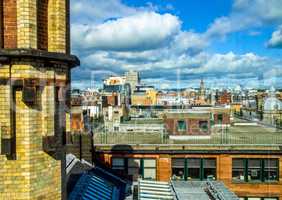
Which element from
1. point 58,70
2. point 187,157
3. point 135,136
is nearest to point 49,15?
point 58,70

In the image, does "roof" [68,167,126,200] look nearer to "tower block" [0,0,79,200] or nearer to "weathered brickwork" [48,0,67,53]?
"tower block" [0,0,79,200]

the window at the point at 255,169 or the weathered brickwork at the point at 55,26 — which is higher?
the weathered brickwork at the point at 55,26

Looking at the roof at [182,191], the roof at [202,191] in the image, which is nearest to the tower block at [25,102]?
the roof at [182,191]

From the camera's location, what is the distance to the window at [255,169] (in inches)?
1101

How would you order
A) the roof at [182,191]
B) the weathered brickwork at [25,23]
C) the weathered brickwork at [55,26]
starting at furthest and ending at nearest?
the roof at [182,191] → the weathered brickwork at [55,26] → the weathered brickwork at [25,23]

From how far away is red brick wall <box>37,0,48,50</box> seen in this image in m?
10.9

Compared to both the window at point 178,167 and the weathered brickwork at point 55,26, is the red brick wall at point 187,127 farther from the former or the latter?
the weathered brickwork at point 55,26

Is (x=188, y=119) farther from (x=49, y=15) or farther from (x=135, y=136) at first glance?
(x=49, y=15)

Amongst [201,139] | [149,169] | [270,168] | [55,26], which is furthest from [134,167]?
[55,26]

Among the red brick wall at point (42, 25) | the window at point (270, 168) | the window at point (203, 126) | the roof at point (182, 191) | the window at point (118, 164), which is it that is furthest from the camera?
the window at point (203, 126)

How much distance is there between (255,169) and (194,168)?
4215 mm

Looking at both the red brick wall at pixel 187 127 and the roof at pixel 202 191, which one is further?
the red brick wall at pixel 187 127

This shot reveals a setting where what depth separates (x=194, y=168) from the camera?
28062 mm

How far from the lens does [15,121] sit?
10430 mm
